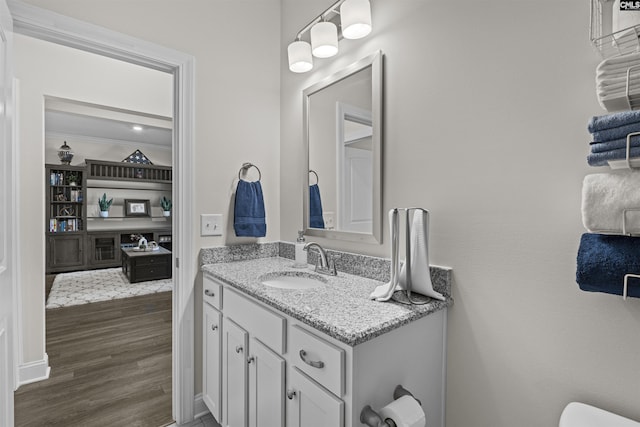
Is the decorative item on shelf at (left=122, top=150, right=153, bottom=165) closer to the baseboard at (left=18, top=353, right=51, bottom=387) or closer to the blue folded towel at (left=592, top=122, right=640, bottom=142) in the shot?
the baseboard at (left=18, top=353, right=51, bottom=387)

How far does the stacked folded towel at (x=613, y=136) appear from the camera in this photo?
0.69 m

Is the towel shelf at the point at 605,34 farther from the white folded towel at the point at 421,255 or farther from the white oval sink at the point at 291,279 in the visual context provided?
the white oval sink at the point at 291,279

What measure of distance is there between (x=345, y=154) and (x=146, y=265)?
442cm

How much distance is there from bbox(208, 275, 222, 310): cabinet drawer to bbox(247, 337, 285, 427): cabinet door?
378mm

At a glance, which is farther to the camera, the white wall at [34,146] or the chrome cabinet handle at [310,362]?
the white wall at [34,146]

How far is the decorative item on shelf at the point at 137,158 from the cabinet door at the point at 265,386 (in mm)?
6603

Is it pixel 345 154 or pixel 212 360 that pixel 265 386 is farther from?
pixel 345 154

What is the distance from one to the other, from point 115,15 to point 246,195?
1096 millimetres

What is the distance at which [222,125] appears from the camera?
189 centimetres

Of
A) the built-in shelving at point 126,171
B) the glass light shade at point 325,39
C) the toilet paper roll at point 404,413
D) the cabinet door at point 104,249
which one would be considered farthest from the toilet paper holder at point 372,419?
the cabinet door at point 104,249

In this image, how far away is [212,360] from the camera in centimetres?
168

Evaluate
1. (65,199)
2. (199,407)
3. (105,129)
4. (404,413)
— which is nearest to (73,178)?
(65,199)

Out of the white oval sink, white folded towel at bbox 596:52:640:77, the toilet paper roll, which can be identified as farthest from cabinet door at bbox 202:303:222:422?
white folded towel at bbox 596:52:640:77

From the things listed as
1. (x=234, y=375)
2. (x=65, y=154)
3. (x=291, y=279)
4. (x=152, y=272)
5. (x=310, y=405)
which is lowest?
(x=152, y=272)
